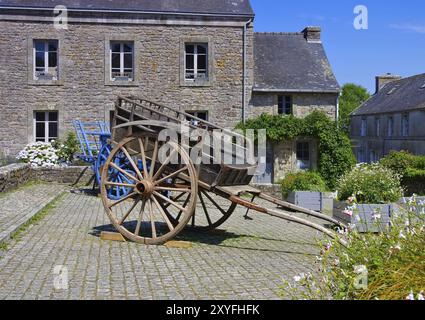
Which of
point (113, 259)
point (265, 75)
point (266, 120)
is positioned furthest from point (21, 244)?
point (265, 75)

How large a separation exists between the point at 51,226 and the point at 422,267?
6.64 meters

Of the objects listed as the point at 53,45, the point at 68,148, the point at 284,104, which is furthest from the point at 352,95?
the point at 68,148

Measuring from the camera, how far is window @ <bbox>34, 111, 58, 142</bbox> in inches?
754

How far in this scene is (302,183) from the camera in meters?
13.4

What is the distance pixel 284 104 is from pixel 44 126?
8955 millimetres

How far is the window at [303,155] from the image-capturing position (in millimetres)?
20203

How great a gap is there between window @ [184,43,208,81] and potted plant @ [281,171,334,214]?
700 centimetres

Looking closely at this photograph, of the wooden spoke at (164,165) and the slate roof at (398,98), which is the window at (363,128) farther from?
the wooden spoke at (164,165)

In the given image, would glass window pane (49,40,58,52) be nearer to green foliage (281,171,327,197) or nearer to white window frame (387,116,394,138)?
green foliage (281,171,327,197)

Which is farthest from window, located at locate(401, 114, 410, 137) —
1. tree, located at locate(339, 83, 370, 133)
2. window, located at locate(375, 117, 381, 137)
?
tree, located at locate(339, 83, 370, 133)

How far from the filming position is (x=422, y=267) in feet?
11.2

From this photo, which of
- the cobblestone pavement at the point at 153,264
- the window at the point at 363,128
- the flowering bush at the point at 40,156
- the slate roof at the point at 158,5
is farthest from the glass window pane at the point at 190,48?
the window at the point at 363,128

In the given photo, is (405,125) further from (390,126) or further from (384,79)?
(384,79)
